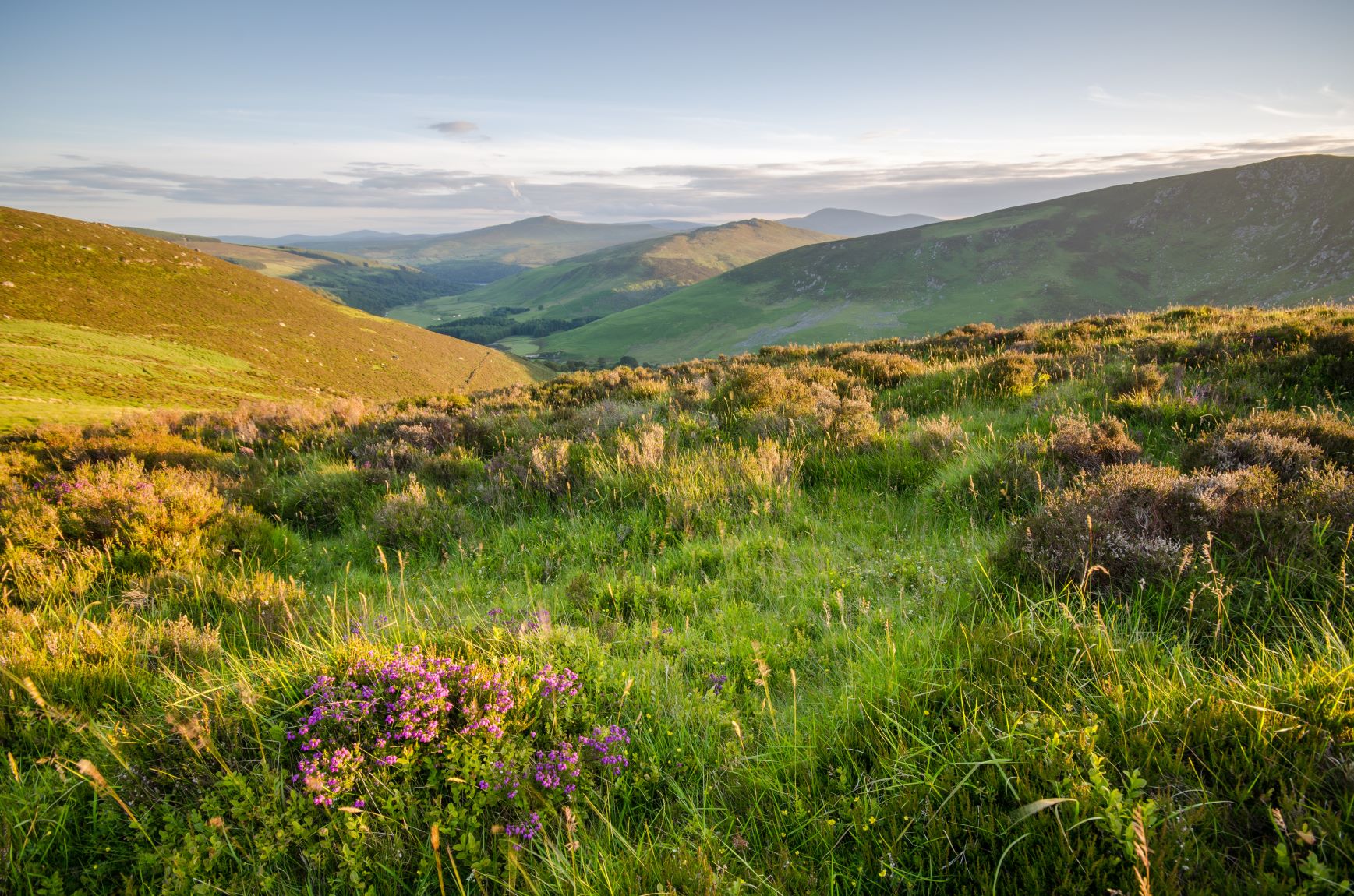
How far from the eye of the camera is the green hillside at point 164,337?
90.1 feet

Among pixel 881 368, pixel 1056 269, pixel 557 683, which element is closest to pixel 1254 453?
pixel 557 683

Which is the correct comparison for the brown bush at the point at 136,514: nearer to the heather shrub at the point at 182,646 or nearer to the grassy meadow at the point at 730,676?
the grassy meadow at the point at 730,676

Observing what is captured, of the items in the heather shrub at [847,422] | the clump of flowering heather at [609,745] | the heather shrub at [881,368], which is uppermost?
the heather shrub at [881,368]

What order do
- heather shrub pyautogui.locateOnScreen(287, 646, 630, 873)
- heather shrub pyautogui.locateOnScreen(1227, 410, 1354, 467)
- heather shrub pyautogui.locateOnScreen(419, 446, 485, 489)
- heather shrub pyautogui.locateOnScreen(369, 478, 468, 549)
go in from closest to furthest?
heather shrub pyautogui.locateOnScreen(287, 646, 630, 873), heather shrub pyautogui.locateOnScreen(1227, 410, 1354, 467), heather shrub pyautogui.locateOnScreen(369, 478, 468, 549), heather shrub pyautogui.locateOnScreen(419, 446, 485, 489)

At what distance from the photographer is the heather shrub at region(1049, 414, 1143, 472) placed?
480 cm

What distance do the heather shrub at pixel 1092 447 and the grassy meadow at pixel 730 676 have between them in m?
0.03

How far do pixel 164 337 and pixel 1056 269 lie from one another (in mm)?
184311

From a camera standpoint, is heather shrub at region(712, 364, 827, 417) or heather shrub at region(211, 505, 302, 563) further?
heather shrub at region(712, 364, 827, 417)

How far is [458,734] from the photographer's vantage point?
220 cm

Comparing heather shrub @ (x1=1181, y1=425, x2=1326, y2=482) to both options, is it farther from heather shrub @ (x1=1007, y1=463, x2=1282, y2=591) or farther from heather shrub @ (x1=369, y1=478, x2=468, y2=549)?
heather shrub @ (x1=369, y1=478, x2=468, y2=549)

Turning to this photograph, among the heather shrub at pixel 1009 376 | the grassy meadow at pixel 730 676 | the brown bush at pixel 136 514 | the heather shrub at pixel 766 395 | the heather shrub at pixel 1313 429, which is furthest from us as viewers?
the heather shrub at pixel 1009 376

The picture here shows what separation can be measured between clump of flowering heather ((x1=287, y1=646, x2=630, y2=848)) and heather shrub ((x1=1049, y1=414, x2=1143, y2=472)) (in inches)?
181

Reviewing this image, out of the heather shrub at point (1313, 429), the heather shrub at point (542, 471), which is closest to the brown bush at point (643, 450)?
the heather shrub at point (542, 471)

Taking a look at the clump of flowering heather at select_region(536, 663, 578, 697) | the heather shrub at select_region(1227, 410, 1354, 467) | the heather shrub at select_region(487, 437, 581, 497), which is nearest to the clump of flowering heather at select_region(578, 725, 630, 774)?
the clump of flowering heather at select_region(536, 663, 578, 697)
